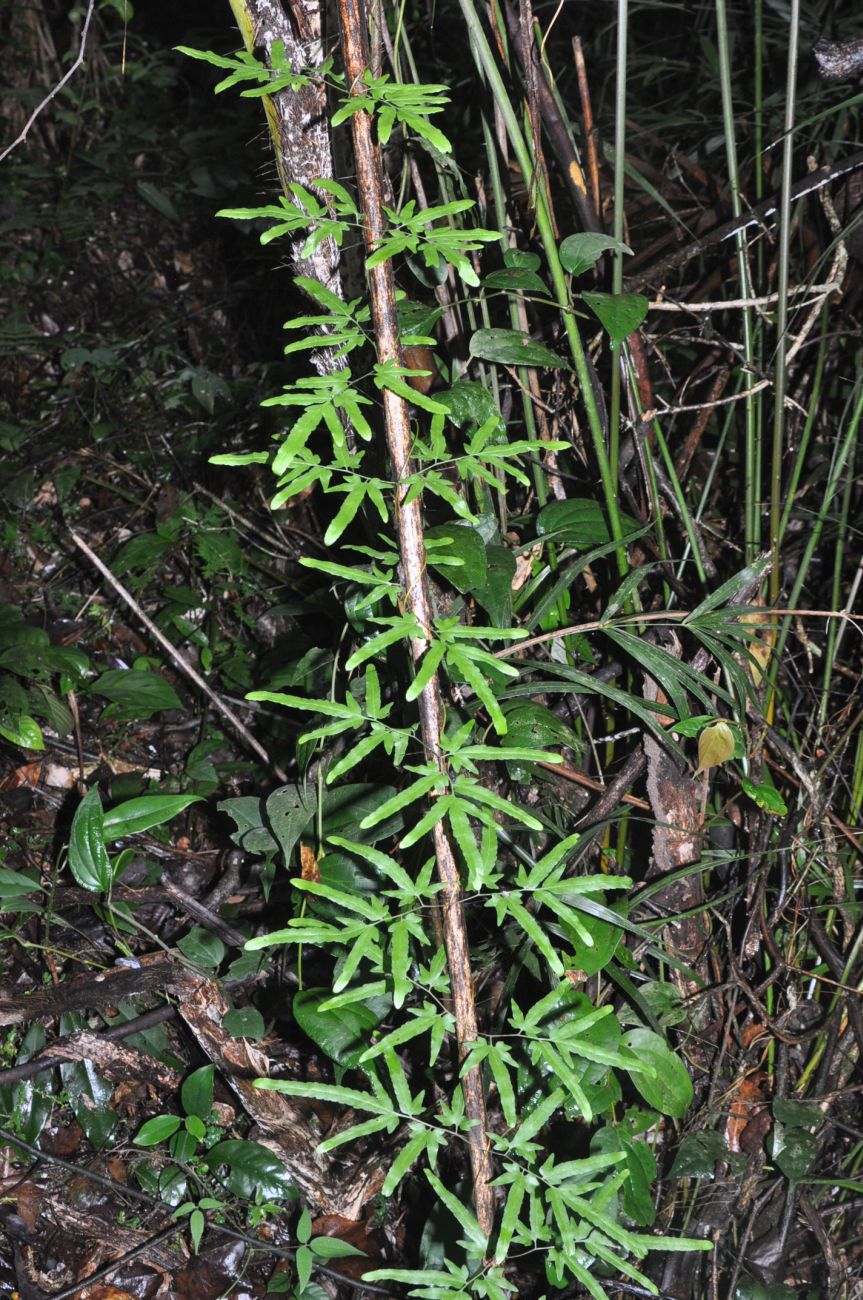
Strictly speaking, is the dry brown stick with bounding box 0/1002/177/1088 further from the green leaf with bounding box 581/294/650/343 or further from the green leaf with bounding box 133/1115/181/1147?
the green leaf with bounding box 581/294/650/343

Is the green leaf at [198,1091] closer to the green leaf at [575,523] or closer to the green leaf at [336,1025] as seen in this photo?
the green leaf at [336,1025]

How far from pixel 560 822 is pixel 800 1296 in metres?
0.60

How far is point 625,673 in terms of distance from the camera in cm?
114

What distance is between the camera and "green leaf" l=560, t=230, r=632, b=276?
0.93m

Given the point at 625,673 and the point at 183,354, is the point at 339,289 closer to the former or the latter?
the point at 625,673

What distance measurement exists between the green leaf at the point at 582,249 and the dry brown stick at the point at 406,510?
0.32 metres

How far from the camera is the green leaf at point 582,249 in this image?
931 millimetres

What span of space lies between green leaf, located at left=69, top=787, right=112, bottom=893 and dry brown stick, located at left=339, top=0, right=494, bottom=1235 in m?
0.57

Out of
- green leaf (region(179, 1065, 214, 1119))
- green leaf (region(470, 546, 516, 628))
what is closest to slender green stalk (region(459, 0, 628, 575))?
green leaf (region(470, 546, 516, 628))

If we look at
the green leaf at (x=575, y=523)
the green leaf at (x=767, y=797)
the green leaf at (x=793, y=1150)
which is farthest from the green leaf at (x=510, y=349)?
the green leaf at (x=793, y=1150)

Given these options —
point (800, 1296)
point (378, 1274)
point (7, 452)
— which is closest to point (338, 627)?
point (378, 1274)

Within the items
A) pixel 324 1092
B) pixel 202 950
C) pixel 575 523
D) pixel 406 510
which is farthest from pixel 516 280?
pixel 202 950

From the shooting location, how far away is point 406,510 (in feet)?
2.19

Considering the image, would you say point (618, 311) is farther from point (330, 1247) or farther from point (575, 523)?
point (330, 1247)
